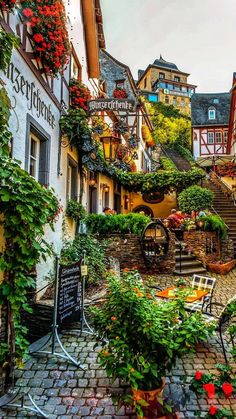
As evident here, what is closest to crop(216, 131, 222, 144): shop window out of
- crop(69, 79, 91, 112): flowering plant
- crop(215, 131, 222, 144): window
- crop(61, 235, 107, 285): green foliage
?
crop(215, 131, 222, 144): window

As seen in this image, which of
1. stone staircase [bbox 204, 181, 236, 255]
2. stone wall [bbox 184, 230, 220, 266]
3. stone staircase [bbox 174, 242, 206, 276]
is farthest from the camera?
stone staircase [bbox 204, 181, 236, 255]

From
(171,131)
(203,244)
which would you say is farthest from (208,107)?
(203,244)

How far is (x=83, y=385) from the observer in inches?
141

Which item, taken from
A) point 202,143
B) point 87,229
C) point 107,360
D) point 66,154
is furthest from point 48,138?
point 202,143

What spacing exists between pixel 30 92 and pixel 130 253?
243 inches

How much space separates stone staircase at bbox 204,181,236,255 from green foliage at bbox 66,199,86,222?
8.25 m

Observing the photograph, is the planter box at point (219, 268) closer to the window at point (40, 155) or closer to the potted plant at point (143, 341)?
the window at point (40, 155)

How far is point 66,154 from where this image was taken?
780 centimetres

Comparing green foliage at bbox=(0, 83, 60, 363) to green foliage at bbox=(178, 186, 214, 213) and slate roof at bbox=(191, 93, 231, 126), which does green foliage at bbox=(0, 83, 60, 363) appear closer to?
green foliage at bbox=(178, 186, 214, 213)

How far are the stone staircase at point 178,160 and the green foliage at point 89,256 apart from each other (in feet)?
78.5

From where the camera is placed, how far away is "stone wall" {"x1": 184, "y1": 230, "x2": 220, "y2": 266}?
11406 mm

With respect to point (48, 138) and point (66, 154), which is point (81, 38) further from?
point (48, 138)

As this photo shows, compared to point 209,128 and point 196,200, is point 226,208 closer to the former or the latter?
point 196,200

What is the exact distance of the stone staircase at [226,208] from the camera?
14391 mm
